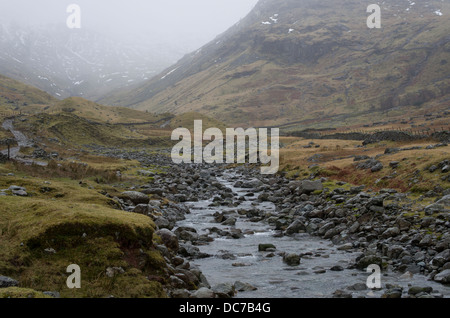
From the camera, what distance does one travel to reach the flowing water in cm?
1773

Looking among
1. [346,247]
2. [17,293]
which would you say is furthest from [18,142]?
[17,293]

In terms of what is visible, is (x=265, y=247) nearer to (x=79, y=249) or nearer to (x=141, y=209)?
(x=141, y=209)

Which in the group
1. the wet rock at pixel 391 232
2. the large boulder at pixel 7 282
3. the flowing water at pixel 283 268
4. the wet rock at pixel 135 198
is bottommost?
the flowing water at pixel 283 268

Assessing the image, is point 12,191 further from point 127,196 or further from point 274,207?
point 274,207

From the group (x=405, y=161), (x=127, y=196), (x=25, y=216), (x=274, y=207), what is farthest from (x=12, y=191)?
(x=405, y=161)

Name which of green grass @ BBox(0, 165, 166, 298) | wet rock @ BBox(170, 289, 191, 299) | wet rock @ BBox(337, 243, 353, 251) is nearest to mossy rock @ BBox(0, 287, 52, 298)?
green grass @ BBox(0, 165, 166, 298)

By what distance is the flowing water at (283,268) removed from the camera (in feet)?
58.2

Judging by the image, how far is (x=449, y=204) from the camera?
2550 centimetres

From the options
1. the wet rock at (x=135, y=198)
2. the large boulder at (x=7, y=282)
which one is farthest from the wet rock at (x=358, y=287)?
the wet rock at (x=135, y=198)

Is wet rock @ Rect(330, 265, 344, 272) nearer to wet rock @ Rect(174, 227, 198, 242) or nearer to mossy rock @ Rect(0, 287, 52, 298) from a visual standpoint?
wet rock @ Rect(174, 227, 198, 242)

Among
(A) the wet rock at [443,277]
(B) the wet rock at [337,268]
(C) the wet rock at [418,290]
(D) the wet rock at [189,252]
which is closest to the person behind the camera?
(C) the wet rock at [418,290]

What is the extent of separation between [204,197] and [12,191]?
23859 mm

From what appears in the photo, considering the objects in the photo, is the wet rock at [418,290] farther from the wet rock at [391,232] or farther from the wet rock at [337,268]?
the wet rock at [391,232]
